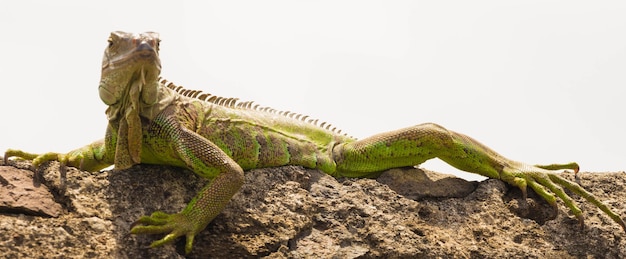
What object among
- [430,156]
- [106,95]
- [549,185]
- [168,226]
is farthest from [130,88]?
[549,185]

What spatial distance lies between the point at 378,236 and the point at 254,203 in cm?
93

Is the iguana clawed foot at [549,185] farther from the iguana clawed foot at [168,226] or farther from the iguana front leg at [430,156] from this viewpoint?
the iguana clawed foot at [168,226]

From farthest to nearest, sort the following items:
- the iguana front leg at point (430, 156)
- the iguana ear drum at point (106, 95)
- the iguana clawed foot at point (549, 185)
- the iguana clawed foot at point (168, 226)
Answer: the iguana front leg at point (430, 156) < the iguana clawed foot at point (549, 185) < the iguana ear drum at point (106, 95) < the iguana clawed foot at point (168, 226)

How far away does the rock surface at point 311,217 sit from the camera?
17.1 ft

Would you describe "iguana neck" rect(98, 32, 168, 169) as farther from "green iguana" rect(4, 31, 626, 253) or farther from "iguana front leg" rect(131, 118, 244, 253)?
→ "iguana front leg" rect(131, 118, 244, 253)

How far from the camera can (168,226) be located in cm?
526

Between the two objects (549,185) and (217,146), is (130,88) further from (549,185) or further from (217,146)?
(549,185)

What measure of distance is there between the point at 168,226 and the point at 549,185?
3253 mm

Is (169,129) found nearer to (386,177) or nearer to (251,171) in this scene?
(251,171)

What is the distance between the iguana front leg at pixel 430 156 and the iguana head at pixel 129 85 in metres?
1.94

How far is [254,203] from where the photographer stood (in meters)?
5.93

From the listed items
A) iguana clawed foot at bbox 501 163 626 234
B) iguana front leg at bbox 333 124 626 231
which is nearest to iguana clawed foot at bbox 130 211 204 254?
iguana front leg at bbox 333 124 626 231

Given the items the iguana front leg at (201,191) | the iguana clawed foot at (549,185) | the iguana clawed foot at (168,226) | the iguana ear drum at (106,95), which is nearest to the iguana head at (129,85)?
the iguana ear drum at (106,95)

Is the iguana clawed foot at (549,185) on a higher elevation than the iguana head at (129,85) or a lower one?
lower
